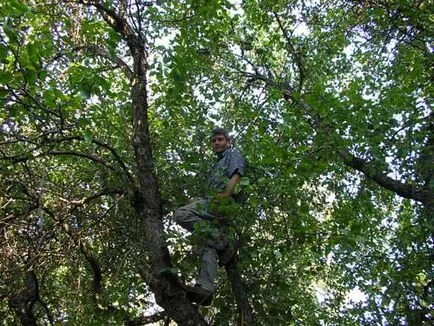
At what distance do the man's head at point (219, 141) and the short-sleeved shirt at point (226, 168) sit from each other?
213 mm

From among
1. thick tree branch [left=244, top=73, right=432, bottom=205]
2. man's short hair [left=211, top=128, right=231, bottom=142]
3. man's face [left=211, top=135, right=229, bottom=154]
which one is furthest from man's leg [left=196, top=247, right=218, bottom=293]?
thick tree branch [left=244, top=73, right=432, bottom=205]

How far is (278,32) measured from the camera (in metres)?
8.62

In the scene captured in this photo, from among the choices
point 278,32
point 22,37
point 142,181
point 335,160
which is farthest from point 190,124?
point 278,32

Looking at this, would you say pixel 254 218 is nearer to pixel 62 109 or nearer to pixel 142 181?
pixel 142 181

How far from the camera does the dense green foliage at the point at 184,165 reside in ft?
12.5

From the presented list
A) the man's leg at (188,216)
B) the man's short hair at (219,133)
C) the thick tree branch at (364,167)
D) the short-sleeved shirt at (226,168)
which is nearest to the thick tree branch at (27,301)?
the man's leg at (188,216)

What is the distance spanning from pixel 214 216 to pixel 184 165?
877 mm

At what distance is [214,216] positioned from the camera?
3793 millimetres

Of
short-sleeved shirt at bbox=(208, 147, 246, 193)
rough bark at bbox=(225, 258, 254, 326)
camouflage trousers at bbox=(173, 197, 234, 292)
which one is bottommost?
rough bark at bbox=(225, 258, 254, 326)

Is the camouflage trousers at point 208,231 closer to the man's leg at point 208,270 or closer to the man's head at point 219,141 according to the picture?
the man's leg at point 208,270

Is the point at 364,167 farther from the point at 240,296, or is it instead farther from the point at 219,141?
the point at 240,296

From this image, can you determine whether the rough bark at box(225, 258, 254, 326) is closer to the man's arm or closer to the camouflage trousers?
the camouflage trousers

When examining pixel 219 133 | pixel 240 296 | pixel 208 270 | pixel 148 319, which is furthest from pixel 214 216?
pixel 148 319

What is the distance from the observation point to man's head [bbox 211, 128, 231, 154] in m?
4.77
